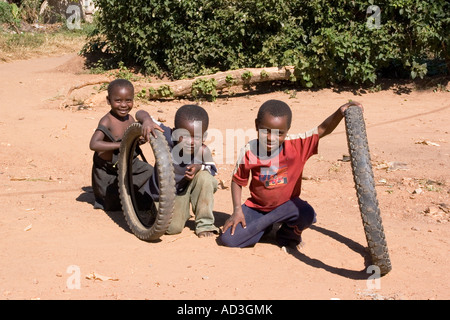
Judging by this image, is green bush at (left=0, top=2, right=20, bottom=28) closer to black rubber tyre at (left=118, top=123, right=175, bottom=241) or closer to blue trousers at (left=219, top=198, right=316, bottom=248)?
black rubber tyre at (left=118, top=123, right=175, bottom=241)

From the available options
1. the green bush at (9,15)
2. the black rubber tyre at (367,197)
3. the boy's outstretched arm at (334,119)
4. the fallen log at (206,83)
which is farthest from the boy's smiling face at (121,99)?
the green bush at (9,15)

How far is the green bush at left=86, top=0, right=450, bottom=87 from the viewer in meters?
10.2

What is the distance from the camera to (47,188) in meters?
5.98

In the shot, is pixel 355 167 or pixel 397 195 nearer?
pixel 355 167

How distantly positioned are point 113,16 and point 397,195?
781cm

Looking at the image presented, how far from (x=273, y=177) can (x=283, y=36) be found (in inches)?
272

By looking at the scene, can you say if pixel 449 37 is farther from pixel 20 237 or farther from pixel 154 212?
pixel 20 237

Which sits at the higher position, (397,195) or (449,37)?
(449,37)

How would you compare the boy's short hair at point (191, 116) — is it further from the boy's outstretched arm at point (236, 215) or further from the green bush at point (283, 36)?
the green bush at point (283, 36)

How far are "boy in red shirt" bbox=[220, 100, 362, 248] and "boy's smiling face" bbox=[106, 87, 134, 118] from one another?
1391 mm

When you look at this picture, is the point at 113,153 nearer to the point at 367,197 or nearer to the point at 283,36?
the point at 367,197

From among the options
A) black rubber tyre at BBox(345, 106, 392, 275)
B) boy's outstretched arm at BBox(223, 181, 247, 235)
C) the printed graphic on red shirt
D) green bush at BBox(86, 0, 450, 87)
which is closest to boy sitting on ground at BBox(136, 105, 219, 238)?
boy's outstretched arm at BBox(223, 181, 247, 235)

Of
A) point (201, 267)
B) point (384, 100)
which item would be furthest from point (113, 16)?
point (201, 267)

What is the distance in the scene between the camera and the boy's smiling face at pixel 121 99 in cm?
517
